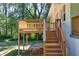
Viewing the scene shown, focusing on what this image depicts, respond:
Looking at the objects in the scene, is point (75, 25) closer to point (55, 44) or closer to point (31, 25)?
point (55, 44)

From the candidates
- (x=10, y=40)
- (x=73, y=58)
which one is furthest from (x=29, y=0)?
(x=10, y=40)

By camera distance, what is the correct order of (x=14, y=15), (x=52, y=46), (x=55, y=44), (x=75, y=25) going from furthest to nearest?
(x=14, y=15) → (x=55, y=44) → (x=52, y=46) → (x=75, y=25)

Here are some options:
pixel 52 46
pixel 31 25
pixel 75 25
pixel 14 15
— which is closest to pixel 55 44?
pixel 52 46

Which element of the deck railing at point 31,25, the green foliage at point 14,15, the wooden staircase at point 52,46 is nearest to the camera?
the wooden staircase at point 52,46

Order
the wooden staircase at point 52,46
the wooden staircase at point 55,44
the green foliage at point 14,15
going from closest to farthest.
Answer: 1. the wooden staircase at point 55,44
2. the wooden staircase at point 52,46
3. the green foliage at point 14,15

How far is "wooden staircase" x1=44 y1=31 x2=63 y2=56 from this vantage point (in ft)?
28.7

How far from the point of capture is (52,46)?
922cm

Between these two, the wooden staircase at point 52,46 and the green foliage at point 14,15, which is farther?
the green foliage at point 14,15

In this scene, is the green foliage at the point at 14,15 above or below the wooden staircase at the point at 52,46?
above

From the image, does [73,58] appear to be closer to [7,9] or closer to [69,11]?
[69,11]

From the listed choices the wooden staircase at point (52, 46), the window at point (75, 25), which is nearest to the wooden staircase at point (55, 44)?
the wooden staircase at point (52, 46)

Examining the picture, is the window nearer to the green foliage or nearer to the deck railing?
the deck railing

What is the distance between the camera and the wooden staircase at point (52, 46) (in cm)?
876

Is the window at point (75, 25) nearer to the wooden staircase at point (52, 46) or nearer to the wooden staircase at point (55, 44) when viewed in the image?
the wooden staircase at point (55, 44)
